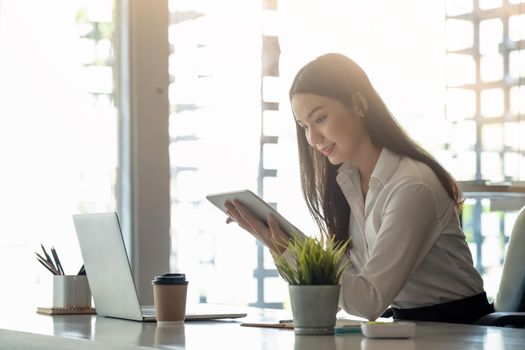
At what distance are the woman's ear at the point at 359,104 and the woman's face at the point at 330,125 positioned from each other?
1 centimetres

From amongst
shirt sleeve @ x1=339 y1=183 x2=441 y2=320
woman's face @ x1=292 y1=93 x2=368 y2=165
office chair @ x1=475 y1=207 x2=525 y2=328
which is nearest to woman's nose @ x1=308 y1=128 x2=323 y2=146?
woman's face @ x1=292 y1=93 x2=368 y2=165

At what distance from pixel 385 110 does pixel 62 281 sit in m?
0.94

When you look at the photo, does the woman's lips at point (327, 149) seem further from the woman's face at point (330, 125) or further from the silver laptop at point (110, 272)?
the silver laptop at point (110, 272)

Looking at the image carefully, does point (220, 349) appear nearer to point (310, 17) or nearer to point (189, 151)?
point (189, 151)

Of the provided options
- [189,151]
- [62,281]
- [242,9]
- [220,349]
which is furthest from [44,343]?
[242,9]

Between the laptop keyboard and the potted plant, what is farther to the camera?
the laptop keyboard

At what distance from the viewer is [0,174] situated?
3.64 metres

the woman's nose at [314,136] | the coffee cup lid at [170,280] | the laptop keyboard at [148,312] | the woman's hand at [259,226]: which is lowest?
the laptop keyboard at [148,312]

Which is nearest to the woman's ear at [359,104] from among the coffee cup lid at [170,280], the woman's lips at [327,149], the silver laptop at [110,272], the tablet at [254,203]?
the woman's lips at [327,149]

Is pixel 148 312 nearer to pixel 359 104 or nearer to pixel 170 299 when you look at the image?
pixel 170 299

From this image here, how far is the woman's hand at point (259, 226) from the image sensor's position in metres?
2.19

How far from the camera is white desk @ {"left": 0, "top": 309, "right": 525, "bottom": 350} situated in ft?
5.01

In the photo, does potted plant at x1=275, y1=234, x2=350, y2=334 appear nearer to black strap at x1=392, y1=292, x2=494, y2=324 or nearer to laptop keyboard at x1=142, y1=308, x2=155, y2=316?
laptop keyboard at x1=142, y1=308, x2=155, y2=316

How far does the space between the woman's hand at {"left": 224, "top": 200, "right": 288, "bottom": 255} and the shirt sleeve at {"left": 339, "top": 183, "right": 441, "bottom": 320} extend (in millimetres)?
171
